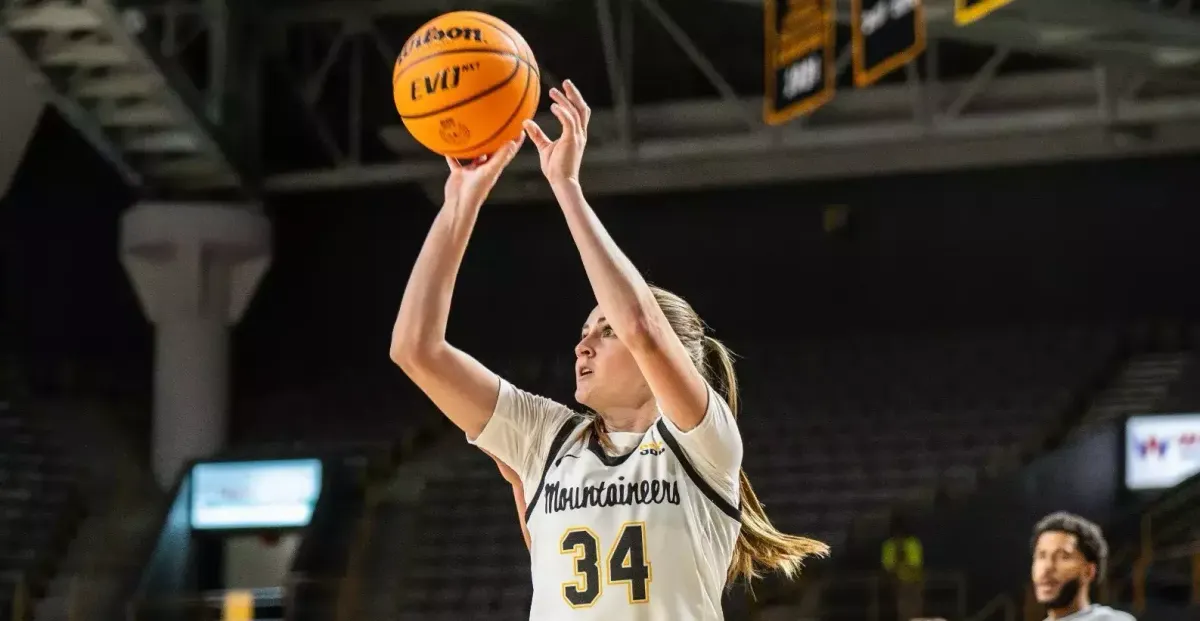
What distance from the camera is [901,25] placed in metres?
9.75

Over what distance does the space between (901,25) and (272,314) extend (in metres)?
12.9

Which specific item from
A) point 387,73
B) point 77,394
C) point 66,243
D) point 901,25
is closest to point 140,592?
point 77,394

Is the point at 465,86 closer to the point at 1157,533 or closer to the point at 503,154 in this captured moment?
the point at 503,154

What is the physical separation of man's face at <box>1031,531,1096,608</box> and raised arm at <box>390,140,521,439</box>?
2768 millimetres

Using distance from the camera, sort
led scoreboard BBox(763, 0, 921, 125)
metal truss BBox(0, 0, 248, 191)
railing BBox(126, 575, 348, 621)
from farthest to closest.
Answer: metal truss BBox(0, 0, 248, 191) → railing BBox(126, 575, 348, 621) → led scoreboard BBox(763, 0, 921, 125)

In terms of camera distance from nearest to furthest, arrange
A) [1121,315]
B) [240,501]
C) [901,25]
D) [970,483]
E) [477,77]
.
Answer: [477,77] → [901,25] → [970,483] → [240,501] → [1121,315]

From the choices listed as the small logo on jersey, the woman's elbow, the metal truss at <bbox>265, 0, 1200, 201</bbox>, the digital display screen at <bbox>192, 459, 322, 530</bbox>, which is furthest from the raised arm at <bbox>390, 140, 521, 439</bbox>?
the digital display screen at <bbox>192, 459, 322, 530</bbox>

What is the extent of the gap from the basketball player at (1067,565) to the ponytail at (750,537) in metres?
2.23

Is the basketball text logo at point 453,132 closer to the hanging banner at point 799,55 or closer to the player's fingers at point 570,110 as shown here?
the player's fingers at point 570,110

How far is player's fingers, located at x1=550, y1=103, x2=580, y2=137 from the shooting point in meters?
3.01

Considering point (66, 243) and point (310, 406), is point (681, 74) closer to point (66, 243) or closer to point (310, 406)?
point (310, 406)

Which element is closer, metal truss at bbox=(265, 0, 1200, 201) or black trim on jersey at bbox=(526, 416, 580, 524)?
black trim on jersey at bbox=(526, 416, 580, 524)

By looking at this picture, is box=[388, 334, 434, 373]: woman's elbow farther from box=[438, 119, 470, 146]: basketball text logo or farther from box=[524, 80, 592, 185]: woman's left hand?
box=[438, 119, 470, 146]: basketball text logo

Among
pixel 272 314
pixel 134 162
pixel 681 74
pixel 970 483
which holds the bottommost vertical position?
pixel 970 483
